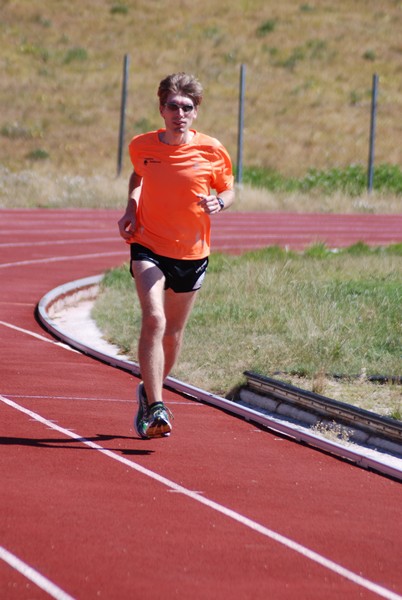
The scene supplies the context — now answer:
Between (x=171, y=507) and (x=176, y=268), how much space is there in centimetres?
199

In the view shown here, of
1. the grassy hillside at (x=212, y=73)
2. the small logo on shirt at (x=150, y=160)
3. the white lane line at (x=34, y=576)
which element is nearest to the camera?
the white lane line at (x=34, y=576)

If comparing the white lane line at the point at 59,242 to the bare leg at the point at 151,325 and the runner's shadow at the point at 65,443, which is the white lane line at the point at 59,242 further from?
the bare leg at the point at 151,325

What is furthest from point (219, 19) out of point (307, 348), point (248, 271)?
point (307, 348)

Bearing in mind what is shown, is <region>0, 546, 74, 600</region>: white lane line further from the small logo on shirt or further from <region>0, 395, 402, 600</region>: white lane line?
the small logo on shirt

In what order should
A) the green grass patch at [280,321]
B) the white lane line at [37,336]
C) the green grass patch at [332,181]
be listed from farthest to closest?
the green grass patch at [332,181], the white lane line at [37,336], the green grass patch at [280,321]

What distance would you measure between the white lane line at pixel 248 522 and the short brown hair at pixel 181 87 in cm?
215

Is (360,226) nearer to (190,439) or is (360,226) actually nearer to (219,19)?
(190,439)

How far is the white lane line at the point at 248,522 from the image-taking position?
5984 mm

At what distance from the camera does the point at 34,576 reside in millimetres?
5750

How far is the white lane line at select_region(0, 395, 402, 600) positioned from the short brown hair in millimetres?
2153

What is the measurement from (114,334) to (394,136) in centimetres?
4891

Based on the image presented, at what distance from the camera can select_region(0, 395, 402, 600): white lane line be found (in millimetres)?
5984

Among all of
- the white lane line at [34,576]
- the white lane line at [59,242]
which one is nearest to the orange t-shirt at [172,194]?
the white lane line at [34,576]

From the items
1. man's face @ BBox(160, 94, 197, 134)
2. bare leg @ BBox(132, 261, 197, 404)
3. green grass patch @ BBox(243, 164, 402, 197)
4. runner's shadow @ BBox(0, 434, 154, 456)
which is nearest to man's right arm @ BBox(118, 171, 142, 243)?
bare leg @ BBox(132, 261, 197, 404)
